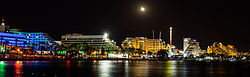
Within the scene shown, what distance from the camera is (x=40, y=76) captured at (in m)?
41.3

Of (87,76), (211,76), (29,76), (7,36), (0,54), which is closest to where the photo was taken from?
(29,76)

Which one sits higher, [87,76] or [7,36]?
[7,36]

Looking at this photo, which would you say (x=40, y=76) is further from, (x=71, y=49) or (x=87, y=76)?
(x=71, y=49)

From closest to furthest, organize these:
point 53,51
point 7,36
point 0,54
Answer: point 0,54 → point 53,51 → point 7,36

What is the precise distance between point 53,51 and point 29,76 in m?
140

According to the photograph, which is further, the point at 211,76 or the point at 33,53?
the point at 33,53

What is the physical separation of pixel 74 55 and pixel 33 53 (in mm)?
19113

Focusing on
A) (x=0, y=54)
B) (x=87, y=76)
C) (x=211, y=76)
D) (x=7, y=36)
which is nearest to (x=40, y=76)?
(x=87, y=76)

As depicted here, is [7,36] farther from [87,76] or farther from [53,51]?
[87,76]

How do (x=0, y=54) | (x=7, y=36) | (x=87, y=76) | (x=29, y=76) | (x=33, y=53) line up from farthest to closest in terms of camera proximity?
(x=7, y=36), (x=33, y=53), (x=0, y=54), (x=87, y=76), (x=29, y=76)

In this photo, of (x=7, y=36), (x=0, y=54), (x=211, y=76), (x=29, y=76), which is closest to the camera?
(x=29, y=76)

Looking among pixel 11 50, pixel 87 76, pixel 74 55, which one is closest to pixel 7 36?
pixel 11 50

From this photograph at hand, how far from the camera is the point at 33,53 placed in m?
165

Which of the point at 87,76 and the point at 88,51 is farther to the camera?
the point at 88,51
